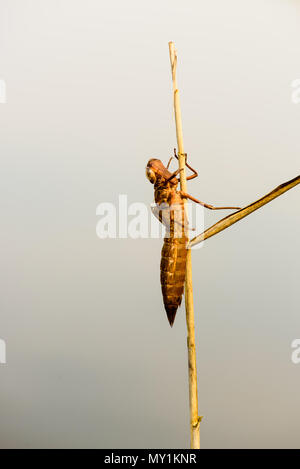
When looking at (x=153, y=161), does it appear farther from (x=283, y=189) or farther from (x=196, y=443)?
(x=196, y=443)

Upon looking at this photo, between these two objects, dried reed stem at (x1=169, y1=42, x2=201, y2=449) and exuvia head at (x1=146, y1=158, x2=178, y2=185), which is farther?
exuvia head at (x1=146, y1=158, x2=178, y2=185)

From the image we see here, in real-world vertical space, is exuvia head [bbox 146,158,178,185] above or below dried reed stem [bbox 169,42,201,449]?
above

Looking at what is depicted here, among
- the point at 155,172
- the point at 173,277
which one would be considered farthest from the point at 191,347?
the point at 155,172

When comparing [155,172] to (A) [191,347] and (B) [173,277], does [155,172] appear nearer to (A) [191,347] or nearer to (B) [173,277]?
(B) [173,277]

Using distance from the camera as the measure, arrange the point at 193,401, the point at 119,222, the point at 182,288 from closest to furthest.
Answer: the point at 193,401 → the point at 182,288 → the point at 119,222

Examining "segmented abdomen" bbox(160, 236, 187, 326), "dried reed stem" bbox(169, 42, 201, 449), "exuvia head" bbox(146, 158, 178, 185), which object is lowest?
"dried reed stem" bbox(169, 42, 201, 449)

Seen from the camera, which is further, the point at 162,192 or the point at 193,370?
the point at 162,192
